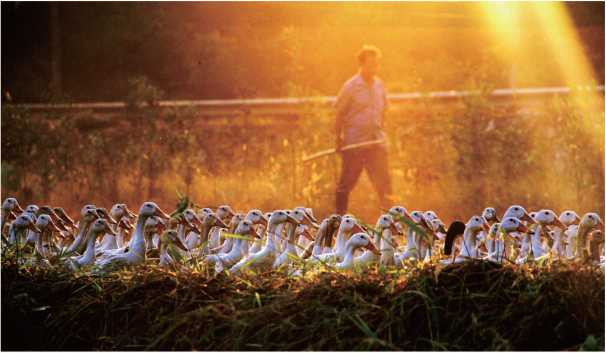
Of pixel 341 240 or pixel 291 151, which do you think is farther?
pixel 291 151

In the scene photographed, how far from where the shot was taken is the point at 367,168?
13.6 meters

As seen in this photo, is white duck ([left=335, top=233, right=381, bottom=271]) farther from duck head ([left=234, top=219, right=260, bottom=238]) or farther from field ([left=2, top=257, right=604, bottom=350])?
duck head ([left=234, top=219, right=260, bottom=238])

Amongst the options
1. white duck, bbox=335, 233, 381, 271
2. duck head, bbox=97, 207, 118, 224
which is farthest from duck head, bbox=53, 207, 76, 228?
white duck, bbox=335, 233, 381, 271

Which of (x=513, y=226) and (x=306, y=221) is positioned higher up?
(x=306, y=221)

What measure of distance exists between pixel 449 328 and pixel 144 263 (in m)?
2.42

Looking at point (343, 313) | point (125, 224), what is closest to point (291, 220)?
point (125, 224)

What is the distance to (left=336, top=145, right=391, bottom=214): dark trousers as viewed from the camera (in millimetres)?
13453

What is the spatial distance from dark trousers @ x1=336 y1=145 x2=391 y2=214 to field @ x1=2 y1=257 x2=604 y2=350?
6584mm

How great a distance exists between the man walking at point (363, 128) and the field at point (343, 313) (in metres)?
6.66

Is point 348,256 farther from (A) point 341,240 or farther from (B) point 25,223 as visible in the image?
(B) point 25,223

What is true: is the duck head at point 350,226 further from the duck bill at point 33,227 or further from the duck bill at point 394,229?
the duck bill at point 33,227

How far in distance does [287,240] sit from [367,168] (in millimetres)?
5891

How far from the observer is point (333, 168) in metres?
15.6

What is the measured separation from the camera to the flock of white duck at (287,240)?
287 inches
